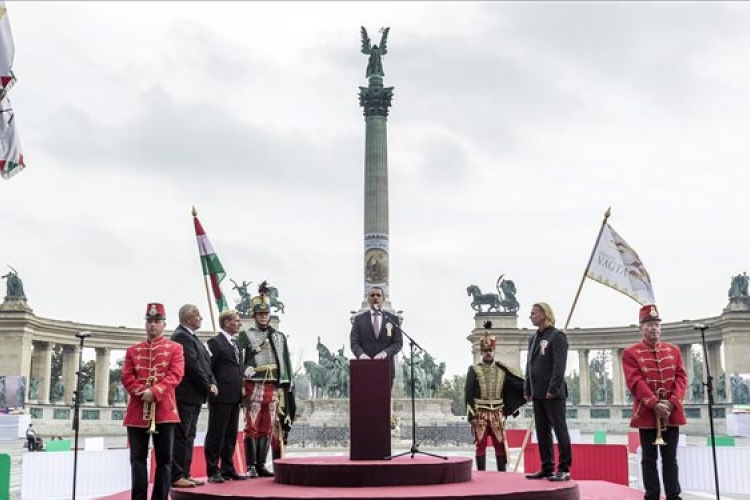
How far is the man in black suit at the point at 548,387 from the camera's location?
10.7m

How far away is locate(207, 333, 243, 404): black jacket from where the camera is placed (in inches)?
428

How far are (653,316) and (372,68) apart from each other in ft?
133

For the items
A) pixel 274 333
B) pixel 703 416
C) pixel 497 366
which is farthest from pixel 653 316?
pixel 703 416

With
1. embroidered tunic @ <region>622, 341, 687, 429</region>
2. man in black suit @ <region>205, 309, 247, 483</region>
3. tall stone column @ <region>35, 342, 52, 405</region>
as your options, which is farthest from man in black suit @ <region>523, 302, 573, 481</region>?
tall stone column @ <region>35, 342, 52, 405</region>

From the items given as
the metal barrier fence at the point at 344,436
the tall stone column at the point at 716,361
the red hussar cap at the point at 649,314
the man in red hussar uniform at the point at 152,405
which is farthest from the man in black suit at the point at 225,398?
the tall stone column at the point at 716,361

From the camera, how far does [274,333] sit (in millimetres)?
11656

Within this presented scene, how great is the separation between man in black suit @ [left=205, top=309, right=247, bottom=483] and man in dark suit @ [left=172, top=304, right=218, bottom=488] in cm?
37

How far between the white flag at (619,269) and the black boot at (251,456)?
6361 millimetres

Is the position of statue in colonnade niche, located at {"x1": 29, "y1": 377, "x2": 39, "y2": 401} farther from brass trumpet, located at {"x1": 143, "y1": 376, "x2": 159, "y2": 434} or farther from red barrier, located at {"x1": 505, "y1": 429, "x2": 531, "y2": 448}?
brass trumpet, located at {"x1": 143, "y1": 376, "x2": 159, "y2": 434}

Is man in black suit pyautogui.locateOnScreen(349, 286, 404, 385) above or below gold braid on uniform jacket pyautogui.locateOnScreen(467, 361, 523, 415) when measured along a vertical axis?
above

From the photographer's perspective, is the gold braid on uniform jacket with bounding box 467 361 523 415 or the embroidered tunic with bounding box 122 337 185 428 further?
the gold braid on uniform jacket with bounding box 467 361 523 415

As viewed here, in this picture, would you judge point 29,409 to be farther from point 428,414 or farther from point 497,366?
point 497,366

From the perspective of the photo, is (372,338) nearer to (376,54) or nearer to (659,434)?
(659,434)

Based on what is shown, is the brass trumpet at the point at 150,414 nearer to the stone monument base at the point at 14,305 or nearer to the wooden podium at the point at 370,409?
the wooden podium at the point at 370,409
